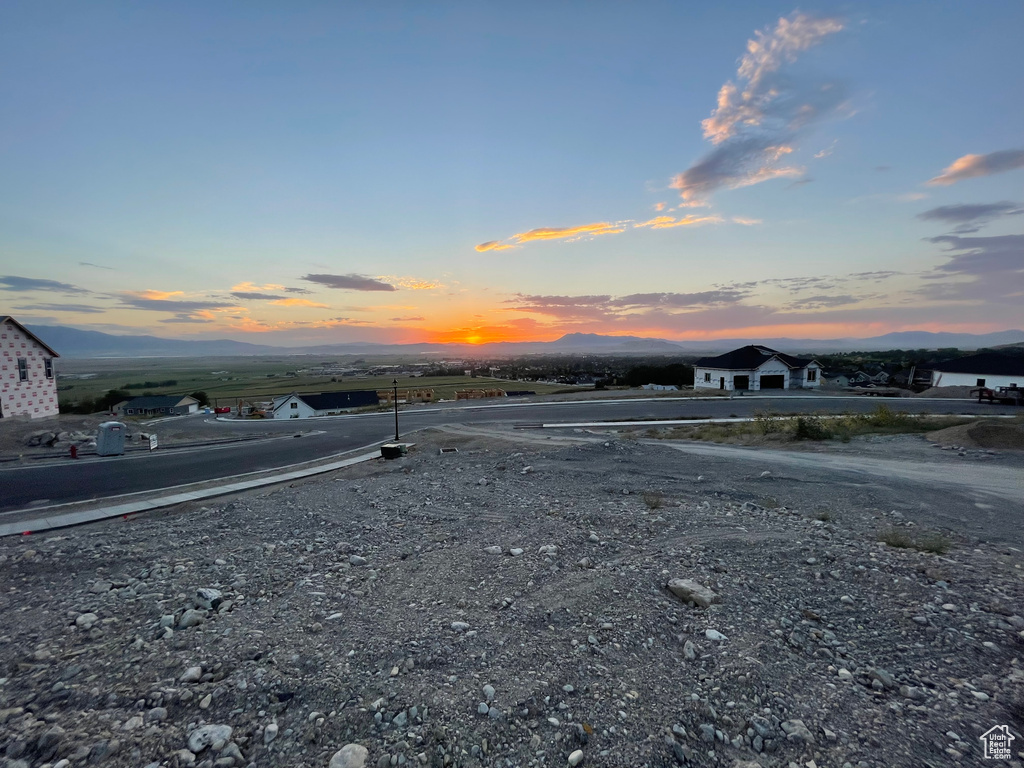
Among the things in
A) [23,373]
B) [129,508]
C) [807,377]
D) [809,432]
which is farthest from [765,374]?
[23,373]

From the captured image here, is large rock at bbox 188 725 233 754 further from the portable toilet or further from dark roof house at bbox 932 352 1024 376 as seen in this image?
dark roof house at bbox 932 352 1024 376

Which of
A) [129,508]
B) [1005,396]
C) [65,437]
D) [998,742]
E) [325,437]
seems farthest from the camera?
[1005,396]

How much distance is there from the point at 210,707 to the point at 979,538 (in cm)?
1231

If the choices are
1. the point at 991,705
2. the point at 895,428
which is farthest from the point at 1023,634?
the point at 895,428

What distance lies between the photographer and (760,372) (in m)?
47.9

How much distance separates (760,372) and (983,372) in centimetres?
1803

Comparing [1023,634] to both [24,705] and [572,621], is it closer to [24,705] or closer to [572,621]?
[572,621]

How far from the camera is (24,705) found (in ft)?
13.4

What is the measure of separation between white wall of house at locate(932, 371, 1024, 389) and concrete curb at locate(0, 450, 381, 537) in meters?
53.5

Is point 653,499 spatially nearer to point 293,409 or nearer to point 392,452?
Answer: point 392,452

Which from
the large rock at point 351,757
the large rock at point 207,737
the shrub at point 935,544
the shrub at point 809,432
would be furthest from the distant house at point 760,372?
the large rock at point 207,737

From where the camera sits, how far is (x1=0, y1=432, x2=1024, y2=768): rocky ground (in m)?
3.74

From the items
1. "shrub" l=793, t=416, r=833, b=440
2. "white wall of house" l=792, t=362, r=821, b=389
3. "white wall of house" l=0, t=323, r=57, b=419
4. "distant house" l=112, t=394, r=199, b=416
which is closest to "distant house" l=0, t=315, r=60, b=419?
"white wall of house" l=0, t=323, r=57, b=419

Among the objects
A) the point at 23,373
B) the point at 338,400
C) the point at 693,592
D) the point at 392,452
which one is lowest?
the point at 338,400
